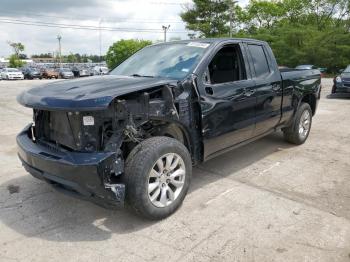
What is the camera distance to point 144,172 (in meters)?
3.34

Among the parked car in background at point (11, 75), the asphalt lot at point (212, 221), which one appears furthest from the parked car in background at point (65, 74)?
the asphalt lot at point (212, 221)

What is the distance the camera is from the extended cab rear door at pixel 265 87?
4992 millimetres

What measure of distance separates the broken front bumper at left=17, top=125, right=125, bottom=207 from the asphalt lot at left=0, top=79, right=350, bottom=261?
42cm

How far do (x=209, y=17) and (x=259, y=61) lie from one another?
41052 millimetres

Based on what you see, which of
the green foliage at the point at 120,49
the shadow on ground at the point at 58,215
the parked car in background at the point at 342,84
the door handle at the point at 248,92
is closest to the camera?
the shadow on ground at the point at 58,215

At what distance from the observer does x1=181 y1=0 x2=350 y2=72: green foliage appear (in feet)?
108

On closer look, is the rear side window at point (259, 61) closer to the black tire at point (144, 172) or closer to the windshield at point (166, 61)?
the windshield at point (166, 61)

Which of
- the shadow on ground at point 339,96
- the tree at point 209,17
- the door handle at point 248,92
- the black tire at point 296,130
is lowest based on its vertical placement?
the shadow on ground at point 339,96

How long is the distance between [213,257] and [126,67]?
2.89 meters

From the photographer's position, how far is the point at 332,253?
10.2ft

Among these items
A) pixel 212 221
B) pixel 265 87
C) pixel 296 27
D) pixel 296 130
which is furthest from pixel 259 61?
pixel 296 27

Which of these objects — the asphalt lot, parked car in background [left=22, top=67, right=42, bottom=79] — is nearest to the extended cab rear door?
the asphalt lot

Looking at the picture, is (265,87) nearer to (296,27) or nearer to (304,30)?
(304,30)

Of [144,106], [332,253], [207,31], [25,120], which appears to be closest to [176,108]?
[144,106]
